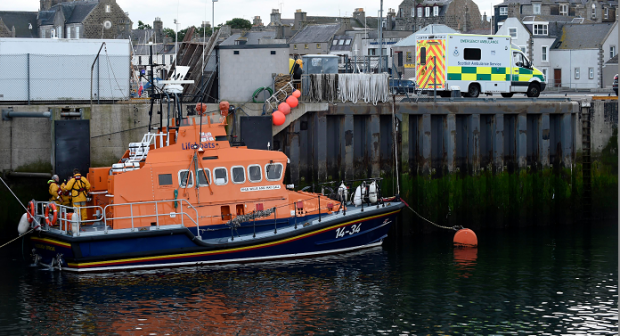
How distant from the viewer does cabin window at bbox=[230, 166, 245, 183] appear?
15.6 m

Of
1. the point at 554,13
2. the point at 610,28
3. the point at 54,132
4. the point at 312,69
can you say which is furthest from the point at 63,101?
the point at 554,13

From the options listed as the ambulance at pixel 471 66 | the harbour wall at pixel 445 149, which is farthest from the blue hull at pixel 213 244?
the ambulance at pixel 471 66

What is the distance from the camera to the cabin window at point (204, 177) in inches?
606

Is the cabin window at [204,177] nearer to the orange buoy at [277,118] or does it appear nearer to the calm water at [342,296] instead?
the calm water at [342,296]

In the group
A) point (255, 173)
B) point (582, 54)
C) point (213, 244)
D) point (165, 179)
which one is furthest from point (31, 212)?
point (582, 54)

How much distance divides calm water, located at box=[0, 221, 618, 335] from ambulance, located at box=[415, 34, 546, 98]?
23.6 feet

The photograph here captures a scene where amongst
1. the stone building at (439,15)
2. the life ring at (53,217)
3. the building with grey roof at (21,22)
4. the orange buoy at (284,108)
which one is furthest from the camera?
the stone building at (439,15)

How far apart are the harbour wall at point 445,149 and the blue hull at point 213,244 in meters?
2.25

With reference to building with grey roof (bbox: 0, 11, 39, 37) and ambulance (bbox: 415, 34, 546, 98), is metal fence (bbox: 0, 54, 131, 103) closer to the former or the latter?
ambulance (bbox: 415, 34, 546, 98)

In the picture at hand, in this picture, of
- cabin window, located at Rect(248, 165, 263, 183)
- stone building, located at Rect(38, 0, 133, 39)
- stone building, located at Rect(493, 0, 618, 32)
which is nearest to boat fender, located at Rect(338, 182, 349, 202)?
cabin window, located at Rect(248, 165, 263, 183)

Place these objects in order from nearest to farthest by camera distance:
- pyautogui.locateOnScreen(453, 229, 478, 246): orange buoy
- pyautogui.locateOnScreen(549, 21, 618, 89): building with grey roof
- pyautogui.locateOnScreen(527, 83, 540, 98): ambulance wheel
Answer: pyautogui.locateOnScreen(453, 229, 478, 246): orange buoy
pyautogui.locateOnScreen(527, 83, 540, 98): ambulance wheel
pyautogui.locateOnScreen(549, 21, 618, 89): building with grey roof

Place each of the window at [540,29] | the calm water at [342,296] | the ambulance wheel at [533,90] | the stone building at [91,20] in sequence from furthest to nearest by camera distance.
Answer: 1. the stone building at [91,20]
2. the window at [540,29]
3. the ambulance wheel at [533,90]
4. the calm water at [342,296]

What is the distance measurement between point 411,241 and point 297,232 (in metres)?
3.90

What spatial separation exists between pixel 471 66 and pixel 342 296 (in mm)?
11587
